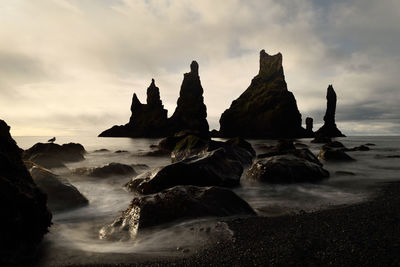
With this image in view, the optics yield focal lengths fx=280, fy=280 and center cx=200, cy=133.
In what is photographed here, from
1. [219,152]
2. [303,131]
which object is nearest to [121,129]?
[303,131]

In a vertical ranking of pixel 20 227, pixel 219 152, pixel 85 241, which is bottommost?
pixel 85 241

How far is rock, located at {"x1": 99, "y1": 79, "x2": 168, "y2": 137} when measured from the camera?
400 ft

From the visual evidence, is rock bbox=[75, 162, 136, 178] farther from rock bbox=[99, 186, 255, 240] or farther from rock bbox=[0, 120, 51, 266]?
rock bbox=[0, 120, 51, 266]

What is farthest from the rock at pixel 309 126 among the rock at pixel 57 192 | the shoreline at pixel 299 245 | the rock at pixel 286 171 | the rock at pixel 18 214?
the rock at pixel 18 214

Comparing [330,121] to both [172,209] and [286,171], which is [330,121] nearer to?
[286,171]

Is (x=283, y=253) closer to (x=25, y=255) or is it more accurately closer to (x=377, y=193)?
(x=25, y=255)

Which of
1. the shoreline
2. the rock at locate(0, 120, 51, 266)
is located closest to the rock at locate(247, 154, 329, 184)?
the shoreline

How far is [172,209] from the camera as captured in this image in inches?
234

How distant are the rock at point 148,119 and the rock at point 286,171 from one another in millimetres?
108978

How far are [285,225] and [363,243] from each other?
1324 millimetres

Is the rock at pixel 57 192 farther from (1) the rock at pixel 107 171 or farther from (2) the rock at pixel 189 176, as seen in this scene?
(1) the rock at pixel 107 171

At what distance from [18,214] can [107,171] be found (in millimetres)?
9339

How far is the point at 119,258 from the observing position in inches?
157

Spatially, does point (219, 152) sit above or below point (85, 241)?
above
